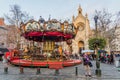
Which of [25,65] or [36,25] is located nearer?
[25,65]

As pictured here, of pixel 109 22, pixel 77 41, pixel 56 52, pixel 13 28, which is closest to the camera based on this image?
pixel 56 52

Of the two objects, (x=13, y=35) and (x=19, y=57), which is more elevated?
(x=13, y=35)

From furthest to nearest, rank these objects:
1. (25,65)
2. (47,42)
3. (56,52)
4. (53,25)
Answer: (47,42)
(56,52)
(53,25)
(25,65)

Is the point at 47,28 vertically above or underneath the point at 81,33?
underneath

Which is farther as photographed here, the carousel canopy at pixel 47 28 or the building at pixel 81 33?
the building at pixel 81 33

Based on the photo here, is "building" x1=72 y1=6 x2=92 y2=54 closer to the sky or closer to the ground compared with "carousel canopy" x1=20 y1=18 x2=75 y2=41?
closer to the sky

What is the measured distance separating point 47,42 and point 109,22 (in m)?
26.6

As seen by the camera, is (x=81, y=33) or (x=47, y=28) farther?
(x=81, y=33)

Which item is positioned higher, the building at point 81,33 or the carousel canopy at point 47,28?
the building at point 81,33

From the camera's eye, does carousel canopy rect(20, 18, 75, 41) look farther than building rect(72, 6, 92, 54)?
No

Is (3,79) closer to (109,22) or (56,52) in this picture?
(56,52)

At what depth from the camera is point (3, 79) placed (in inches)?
623

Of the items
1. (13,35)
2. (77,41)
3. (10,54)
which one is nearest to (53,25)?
(10,54)

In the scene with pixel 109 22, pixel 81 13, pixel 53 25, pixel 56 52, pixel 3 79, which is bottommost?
pixel 3 79
